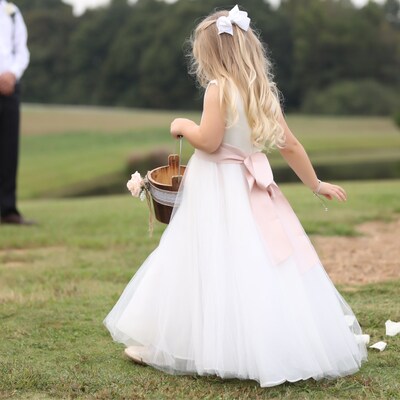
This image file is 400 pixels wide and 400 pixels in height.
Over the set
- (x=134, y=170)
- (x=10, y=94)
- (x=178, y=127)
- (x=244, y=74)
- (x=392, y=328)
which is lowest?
(x=134, y=170)

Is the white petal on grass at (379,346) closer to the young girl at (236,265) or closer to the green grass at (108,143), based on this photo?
the young girl at (236,265)

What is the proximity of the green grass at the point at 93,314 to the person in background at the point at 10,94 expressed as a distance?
54cm

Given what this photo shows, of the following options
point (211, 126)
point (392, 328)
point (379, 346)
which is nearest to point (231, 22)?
point (211, 126)

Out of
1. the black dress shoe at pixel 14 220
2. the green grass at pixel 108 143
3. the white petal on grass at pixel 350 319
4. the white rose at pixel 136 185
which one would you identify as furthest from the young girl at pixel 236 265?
the green grass at pixel 108 143

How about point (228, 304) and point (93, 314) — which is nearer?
point (228, 304)

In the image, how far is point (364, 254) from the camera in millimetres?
7281

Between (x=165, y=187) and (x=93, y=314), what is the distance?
1583 millimetres

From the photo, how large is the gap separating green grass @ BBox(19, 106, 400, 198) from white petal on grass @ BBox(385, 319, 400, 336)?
16326mm

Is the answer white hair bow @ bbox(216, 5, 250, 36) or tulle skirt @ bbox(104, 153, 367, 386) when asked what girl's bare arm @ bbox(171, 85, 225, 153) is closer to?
tulle skirt @ bbox(104, 153, 367, 386)

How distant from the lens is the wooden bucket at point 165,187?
13.9 ft

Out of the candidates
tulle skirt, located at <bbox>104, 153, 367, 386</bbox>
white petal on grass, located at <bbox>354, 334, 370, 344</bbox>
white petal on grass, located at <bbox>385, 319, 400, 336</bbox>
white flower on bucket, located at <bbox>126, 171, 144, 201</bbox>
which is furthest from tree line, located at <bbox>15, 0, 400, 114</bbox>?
tulle skirt, located at <bbox>104, 153, 367, 386</bbox>

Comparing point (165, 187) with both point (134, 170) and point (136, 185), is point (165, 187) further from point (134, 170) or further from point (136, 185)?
point (134, 170)

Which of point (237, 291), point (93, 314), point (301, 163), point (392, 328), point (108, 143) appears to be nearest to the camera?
point (237, 291)

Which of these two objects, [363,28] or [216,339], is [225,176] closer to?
[216,339]
